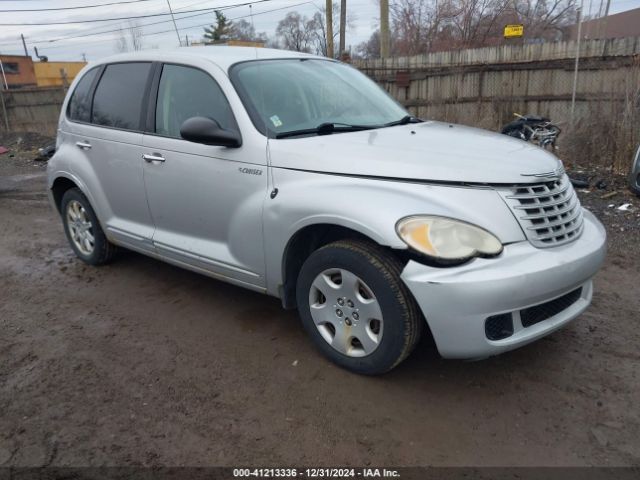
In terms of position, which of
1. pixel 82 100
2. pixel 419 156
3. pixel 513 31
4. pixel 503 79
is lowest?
pixel 503 79

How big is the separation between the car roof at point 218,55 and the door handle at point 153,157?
74 centimetres

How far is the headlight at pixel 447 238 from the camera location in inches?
101

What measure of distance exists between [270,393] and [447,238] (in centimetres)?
133

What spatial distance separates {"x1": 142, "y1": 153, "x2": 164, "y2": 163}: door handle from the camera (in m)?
3.86

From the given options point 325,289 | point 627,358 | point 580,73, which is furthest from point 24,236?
point 580,73

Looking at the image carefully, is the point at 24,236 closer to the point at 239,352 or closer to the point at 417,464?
the point at 239,352

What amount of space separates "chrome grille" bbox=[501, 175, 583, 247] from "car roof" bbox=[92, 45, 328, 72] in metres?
2.12

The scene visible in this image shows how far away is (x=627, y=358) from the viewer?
3.21m

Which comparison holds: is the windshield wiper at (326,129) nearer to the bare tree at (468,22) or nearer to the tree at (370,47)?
the bare tree at (468,22)

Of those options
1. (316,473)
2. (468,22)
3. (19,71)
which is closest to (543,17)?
(468,22)

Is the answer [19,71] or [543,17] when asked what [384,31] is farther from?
[19,71]

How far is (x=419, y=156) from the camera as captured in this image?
288 centimetres

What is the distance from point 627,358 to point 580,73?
385 inches

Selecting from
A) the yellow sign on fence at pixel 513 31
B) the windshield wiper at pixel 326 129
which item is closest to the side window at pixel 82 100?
the windshield wiper at pixel 326 129
